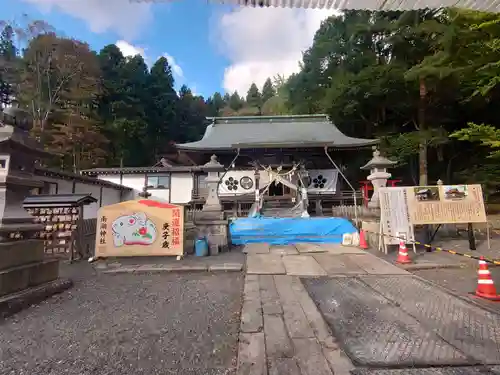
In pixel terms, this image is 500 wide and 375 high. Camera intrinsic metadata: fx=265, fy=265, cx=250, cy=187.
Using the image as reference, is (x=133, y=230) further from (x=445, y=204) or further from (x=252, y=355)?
(x=445, y=204)

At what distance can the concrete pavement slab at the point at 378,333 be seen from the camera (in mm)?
2586

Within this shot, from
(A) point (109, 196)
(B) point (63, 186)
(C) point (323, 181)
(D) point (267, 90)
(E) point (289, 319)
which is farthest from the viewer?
(D) point (267, 90)

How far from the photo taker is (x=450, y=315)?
144 inches

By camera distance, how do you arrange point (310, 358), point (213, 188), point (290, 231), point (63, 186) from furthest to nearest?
point (213, 188), point (63, 186), point (290, 231), point (310, 358)

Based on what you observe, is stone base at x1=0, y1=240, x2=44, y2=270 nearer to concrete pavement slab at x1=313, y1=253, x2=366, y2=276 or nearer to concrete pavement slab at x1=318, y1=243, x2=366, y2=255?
concrete pavement slab at x1=313, y1=253, x2=366, y2=276

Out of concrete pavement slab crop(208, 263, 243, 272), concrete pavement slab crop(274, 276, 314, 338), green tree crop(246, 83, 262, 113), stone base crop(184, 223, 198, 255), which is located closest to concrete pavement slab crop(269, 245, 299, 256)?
concrete pavement slab crop(208, 263, 243, 272)

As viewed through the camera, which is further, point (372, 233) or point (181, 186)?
point (181, 186)

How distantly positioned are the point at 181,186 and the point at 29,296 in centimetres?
1567

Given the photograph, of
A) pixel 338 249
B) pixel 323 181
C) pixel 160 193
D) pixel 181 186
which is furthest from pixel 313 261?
pixel 160 193

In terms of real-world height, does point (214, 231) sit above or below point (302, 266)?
above

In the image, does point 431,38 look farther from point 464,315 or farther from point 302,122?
point 464,315

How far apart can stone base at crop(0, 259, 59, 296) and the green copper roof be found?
442 inches

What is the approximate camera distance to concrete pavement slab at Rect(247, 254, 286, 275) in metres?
6.07

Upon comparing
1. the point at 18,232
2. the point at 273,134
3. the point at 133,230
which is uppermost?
the point at 273,134
